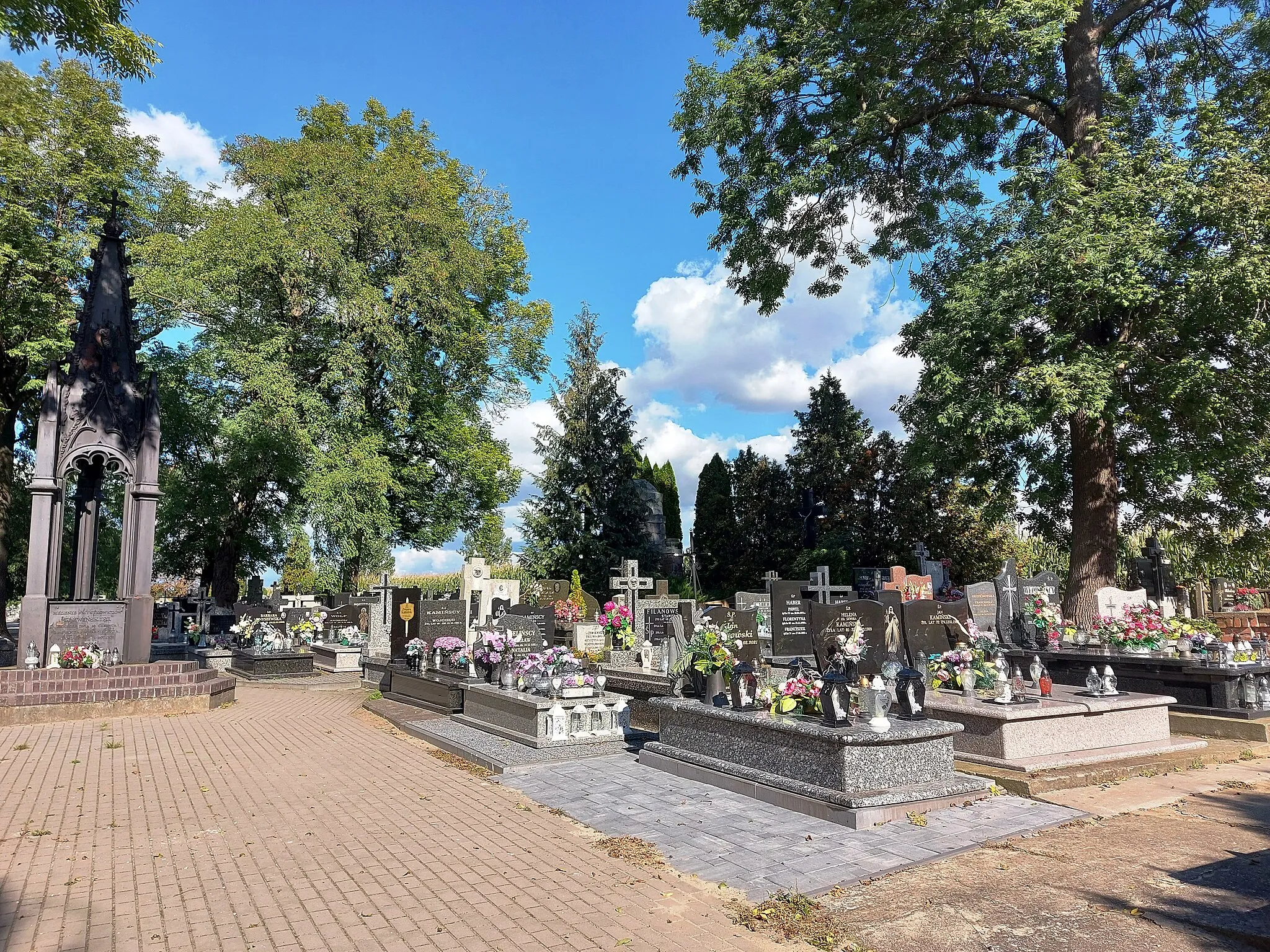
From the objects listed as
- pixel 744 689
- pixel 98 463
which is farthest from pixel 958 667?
pixel 98 463

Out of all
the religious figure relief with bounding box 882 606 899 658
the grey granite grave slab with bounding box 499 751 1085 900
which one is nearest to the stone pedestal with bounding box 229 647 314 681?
the grey granite grave slab with bounding box 499 751 1085 900

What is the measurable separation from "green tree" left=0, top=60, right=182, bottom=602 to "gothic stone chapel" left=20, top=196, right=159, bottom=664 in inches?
232

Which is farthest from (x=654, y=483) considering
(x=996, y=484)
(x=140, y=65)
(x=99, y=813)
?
(x=99, y=813)

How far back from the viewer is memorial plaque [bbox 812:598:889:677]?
954cm

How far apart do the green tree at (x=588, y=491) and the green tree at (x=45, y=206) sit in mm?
14487

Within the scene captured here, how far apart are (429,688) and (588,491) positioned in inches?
716

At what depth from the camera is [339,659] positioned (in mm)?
17438

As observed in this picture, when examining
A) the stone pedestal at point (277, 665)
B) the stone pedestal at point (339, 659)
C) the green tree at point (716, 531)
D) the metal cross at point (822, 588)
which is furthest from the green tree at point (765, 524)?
the stone pedestal at point (277, 665)

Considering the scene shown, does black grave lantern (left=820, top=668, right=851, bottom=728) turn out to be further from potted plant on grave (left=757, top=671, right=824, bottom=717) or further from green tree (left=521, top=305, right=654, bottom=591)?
green tree (left=521, top=305, right=654, bottom=591)

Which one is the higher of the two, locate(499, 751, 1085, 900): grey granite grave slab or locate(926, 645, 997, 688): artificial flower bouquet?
locate(926, 645, 997, 688): artificial flower bouquet

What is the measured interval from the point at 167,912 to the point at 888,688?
18.7 ft

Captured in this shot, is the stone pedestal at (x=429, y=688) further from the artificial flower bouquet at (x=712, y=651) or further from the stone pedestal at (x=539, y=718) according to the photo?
the artificial flower bouquet at (x=712, y=651)

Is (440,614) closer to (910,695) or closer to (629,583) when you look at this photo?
(629,583)

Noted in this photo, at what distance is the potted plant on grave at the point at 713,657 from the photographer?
810cm
